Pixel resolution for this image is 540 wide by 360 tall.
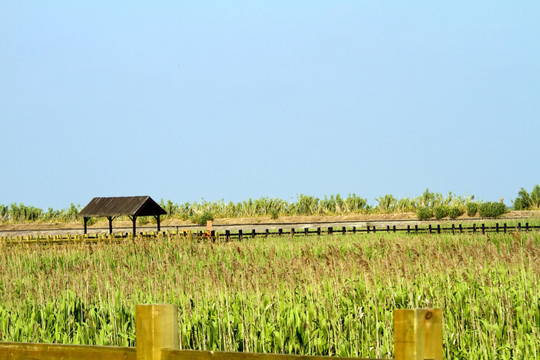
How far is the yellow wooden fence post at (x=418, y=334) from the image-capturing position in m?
2.50

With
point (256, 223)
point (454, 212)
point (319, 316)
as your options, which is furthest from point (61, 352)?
point (454, 212)

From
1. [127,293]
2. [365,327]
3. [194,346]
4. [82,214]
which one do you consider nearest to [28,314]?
[127,293]

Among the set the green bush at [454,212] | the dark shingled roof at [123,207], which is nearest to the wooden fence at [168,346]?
the dark shingled roof at [123,207]

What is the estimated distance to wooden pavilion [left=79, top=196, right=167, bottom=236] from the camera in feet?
101

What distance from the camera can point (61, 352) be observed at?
10.7 feet

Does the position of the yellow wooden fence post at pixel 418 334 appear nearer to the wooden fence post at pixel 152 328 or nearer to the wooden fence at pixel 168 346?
the wooden fence at pixel 168 346

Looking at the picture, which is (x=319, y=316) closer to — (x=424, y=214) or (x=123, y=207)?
(x=123, y=207)

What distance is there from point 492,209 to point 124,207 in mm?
24844

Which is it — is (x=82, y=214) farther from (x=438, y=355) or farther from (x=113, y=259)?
(x=438, y=355)

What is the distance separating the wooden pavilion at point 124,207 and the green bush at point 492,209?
Answer: 22691 mm

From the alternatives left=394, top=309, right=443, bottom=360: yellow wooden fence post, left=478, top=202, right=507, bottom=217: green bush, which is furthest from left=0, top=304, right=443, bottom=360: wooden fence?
left=478, top=202, right=507, bottom=217: green bush

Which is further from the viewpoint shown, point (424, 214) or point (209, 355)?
point (424, 214)

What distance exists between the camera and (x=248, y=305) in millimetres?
8609

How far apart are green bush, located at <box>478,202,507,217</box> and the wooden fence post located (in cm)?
4224
